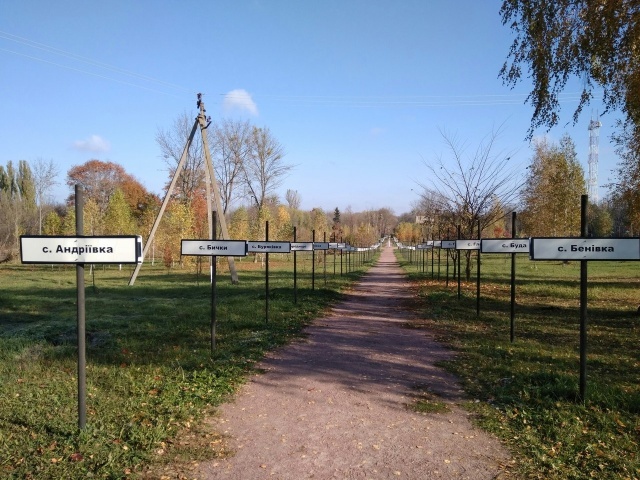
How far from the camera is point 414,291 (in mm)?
20344

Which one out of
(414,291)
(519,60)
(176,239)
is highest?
(519,60)

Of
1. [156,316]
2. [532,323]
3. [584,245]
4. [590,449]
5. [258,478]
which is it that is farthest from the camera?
[156,316]

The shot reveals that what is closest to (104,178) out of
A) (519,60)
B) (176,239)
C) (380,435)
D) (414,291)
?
(176,239)

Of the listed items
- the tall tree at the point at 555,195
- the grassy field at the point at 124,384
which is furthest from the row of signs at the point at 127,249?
the tall tree at the point at 555,195

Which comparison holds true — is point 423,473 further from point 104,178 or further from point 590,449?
point 104,178

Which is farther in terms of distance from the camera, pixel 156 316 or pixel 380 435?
pixel 156 316

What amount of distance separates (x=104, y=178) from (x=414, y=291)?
7198cm

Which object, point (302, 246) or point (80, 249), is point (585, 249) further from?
point (302, 246)

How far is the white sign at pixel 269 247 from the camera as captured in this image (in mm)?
10773

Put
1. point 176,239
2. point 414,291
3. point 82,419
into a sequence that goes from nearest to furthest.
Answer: point 82,419
point 414,291
point 176,239

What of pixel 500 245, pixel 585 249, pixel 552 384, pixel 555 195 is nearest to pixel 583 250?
pixel 585 249

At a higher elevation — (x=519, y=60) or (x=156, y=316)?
(x=519, y=60)

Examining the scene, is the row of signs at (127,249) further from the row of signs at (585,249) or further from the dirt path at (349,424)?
the dirt path at (349,424)

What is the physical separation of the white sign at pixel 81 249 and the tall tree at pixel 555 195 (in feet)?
125
